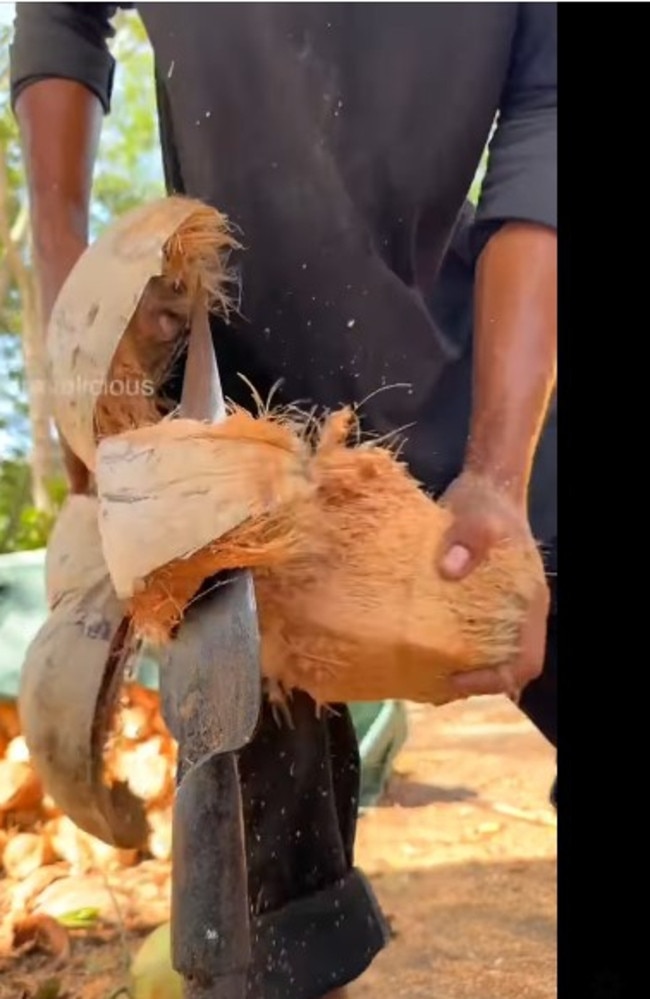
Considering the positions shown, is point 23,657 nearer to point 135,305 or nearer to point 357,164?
point 135,305

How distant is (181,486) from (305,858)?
232mm

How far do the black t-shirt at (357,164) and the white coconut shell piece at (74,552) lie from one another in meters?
0.11

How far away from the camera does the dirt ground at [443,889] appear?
67 cm

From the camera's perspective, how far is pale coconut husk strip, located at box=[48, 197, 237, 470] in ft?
2.00

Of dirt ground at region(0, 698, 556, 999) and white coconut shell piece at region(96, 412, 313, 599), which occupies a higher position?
white coconut shell piece at region(96, 412, 313, 599)

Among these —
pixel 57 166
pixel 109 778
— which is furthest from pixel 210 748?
pixel 57 166

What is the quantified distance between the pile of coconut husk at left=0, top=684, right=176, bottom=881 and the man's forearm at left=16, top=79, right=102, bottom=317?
0.23 meters

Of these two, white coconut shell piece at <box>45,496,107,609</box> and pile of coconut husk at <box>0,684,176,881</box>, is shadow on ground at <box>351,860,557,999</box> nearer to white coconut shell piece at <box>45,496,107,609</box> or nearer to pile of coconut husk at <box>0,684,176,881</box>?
pile of coconut husk at <box>0,684,176,881</box>

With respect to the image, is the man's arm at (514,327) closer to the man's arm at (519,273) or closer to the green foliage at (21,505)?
the man's arm at (519,273)

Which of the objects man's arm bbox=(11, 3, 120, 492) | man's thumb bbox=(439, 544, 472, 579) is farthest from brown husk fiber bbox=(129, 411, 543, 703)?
man's arm bbox=(11, 3, 120, 492)

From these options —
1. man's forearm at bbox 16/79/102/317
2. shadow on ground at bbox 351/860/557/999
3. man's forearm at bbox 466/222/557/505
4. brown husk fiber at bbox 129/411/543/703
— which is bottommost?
shadow on ground at bbox 351/860/557/999

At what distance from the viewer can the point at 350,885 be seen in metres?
0.67
